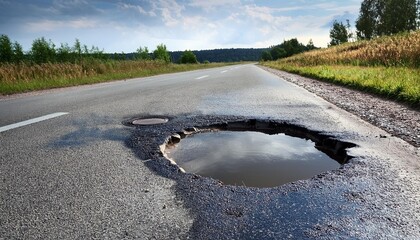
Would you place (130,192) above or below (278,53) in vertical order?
above

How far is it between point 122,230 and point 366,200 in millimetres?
1484

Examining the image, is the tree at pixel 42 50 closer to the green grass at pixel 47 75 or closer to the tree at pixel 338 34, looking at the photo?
the green grass at pixel 47 75

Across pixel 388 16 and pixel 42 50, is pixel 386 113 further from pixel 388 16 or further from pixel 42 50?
pixel 388 16

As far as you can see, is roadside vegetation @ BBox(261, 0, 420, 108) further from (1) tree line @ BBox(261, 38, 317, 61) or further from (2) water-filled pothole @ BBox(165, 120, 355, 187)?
(1) tree line @ BBox(261, 38, 317, 61)

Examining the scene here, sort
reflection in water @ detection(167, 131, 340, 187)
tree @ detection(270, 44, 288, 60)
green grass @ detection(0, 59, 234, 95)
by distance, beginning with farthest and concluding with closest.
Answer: tree @ detection(270, 44, 288, 60) < green grass @ detection(0, 59, 234, 95) < reflection in water @ detection(167, 131, 340, 187)

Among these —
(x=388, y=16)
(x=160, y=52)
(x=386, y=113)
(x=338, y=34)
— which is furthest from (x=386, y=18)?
(x=386, y=113)

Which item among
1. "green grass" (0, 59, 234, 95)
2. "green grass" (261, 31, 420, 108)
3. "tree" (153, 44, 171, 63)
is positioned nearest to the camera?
"green grass" (261, 31, 420, 108)

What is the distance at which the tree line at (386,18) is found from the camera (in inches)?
2267

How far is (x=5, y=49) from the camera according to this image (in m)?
48.1

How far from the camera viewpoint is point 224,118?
15.3 feet

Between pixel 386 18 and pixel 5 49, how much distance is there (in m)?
65.6

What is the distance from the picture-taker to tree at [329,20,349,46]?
3000 inches

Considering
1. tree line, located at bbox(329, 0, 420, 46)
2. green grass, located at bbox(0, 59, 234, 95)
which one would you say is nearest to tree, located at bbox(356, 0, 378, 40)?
tree line, located at bbox(329, 0, 420, 46)

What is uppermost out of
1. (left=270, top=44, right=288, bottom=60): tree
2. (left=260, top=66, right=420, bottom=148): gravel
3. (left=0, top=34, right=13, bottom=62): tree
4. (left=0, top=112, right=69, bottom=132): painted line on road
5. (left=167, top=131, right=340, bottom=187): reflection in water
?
(left=0, top=34, right=13, bottom=62): tree
